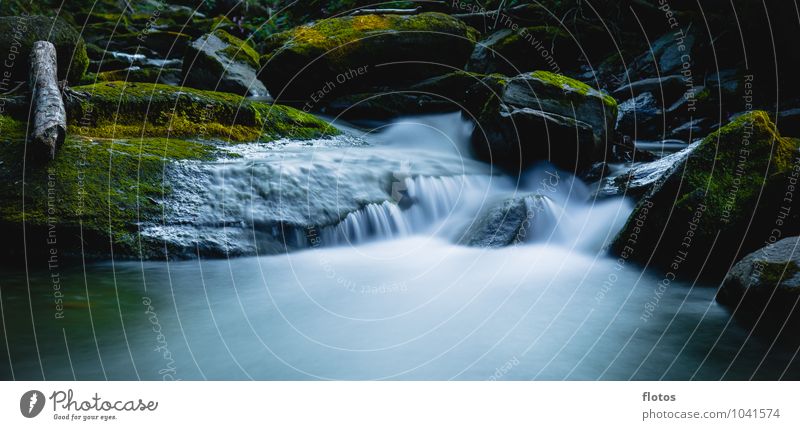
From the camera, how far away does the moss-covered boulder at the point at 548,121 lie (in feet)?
22.7

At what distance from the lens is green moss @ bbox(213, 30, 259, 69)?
11117mm

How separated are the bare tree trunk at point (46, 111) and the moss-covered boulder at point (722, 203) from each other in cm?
524

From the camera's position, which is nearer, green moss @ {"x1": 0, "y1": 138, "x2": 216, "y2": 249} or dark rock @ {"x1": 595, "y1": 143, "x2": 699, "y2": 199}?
Answer: green moss @ {"x1": 0, "y1": 138, "x2": 216, "y2": 249}

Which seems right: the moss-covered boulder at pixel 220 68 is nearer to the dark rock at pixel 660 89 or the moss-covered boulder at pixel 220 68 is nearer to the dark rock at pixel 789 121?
the dark rock at pixel 660 89

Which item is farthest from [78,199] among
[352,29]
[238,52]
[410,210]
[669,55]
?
[669,55]

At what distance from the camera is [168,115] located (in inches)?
255

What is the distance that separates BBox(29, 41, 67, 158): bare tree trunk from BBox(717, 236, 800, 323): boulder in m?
5.58

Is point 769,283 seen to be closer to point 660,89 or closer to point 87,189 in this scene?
point 87,189

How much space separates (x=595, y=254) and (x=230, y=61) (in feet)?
28.1

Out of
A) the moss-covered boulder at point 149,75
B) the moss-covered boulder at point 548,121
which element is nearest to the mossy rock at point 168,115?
the moss-covered boulder at point 548,121

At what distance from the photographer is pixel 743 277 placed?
3.61 meters

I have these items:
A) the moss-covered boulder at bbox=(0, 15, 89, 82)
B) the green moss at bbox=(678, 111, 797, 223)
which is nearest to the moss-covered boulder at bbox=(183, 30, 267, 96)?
the moss-covered boulder at bbox=(0, 15, 89, 82)

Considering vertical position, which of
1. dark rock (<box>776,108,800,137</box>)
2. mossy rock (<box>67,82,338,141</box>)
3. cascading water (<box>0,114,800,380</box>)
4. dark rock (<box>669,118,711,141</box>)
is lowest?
cascading water (<box>0,114,800,380</box>)
